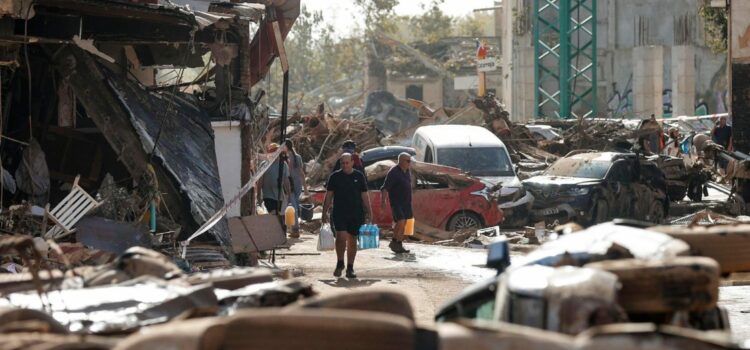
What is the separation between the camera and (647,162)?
26.6 meters

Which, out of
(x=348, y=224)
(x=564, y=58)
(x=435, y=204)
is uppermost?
(x=564, y=58)

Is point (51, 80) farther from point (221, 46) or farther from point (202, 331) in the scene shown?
point (202, 331)

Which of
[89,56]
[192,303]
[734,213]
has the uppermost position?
[89,56]

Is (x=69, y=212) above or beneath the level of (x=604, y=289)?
beneath

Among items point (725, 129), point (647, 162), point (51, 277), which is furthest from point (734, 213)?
point (51, 277)

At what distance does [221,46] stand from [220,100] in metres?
1.48

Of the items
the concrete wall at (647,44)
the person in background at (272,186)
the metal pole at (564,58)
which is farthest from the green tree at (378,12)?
the person in background at (272,186)

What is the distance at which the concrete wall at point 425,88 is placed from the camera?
3049 inches

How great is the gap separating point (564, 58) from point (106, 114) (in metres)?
39.8

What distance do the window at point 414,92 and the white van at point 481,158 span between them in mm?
50550

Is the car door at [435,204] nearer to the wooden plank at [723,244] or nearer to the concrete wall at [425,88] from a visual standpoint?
the wooden plank at [723,244]

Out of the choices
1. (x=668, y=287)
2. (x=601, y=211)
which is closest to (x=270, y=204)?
(x=601, y=211)

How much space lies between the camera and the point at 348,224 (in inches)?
648

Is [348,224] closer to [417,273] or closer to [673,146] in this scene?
[417,273]
